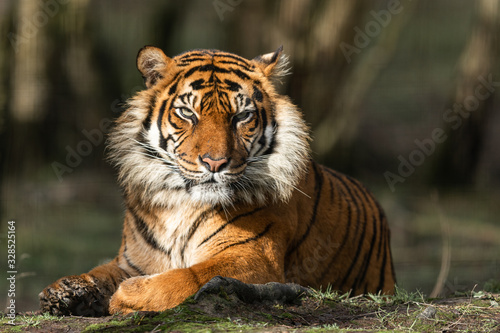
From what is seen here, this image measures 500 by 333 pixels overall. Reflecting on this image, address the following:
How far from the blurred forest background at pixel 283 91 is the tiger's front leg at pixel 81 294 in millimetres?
1521

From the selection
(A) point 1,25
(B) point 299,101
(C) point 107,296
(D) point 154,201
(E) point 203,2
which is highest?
(E) point 203,2

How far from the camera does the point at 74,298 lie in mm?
3031

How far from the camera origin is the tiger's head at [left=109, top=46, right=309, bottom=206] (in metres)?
3.15

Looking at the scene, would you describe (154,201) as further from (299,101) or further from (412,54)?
(412,54)

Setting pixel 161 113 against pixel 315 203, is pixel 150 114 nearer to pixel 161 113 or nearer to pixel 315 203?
pixel 161 113

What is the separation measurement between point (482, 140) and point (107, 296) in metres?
6.39

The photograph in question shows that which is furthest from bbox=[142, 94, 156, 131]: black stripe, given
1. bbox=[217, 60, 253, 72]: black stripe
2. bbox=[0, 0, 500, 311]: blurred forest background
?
bbox=[0, 0, 500, 311]: blurred forest background

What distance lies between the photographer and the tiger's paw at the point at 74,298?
9.70 feet

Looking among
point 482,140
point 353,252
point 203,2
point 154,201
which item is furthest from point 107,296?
point 203,2

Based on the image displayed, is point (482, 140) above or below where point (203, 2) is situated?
below

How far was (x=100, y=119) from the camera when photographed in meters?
7.69

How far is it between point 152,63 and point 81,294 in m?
1.14

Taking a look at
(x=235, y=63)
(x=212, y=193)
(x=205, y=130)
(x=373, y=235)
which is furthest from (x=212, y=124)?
(x=373, y=235)

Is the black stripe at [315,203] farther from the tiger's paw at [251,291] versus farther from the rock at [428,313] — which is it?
the rock at [428,313]
